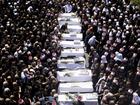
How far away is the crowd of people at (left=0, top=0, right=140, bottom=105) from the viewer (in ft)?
107

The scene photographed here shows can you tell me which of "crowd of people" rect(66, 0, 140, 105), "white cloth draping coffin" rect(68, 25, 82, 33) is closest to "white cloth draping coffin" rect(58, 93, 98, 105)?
"crowd of people" rect(66, 0, 140, 105)

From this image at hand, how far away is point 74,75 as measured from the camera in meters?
35.3

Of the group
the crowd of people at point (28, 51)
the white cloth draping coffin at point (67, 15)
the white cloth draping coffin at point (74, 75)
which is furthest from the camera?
the white cloth draping coffin at point (67, 15)

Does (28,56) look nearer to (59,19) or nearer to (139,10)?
(59,19)

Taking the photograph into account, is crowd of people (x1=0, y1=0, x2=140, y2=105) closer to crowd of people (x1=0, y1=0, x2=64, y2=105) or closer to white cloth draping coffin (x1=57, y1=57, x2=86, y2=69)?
crowd of people (x1=0, y1=0, x2=64, y2=105)

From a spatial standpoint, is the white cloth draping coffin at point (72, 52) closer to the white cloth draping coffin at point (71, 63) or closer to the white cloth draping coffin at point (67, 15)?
the white cloth draping coffin at point (71, 63)

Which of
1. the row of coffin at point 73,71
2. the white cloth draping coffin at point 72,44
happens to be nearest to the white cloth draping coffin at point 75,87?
the row of coffin at point 73,71

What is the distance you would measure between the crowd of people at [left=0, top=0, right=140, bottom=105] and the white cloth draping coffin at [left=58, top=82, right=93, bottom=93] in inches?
17.5

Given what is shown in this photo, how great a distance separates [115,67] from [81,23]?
10.5 metres

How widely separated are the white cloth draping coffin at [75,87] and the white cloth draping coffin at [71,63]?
2890mm

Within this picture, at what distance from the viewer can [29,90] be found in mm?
33031

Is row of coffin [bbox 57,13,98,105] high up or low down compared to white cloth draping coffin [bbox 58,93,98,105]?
up

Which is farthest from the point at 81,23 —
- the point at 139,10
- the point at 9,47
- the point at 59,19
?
the point at 9,47

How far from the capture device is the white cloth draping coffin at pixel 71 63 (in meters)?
36.8
